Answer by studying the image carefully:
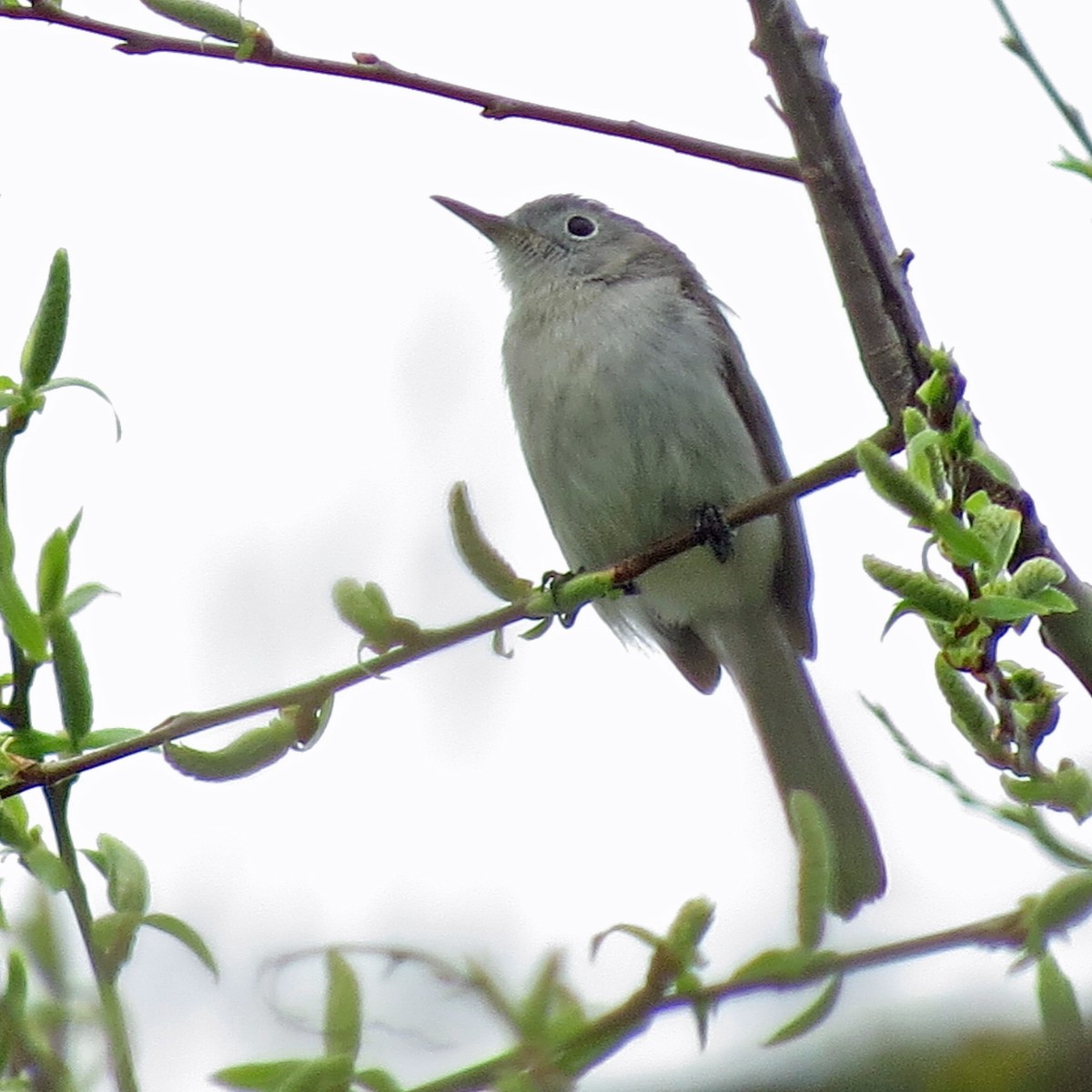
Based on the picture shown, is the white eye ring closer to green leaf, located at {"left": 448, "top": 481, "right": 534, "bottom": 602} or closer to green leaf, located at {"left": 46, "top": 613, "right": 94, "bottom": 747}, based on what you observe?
green leaf, located at {"left": 448, "top": 481, "right": 534, "bottom": 602}

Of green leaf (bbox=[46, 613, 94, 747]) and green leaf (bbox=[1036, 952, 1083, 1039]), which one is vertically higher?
green leaf (bbox=[46, 613, 94, 747])

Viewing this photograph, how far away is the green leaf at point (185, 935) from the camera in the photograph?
145 cm

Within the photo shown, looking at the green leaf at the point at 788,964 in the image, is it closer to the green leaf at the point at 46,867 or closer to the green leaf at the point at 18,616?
the green leaf at the point at 46,867

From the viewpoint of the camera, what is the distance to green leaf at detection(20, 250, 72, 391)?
1.63 metres

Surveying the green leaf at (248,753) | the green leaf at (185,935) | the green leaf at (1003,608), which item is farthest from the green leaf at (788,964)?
the green leaf at (248,753)

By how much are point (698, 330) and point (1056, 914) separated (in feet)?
15.1

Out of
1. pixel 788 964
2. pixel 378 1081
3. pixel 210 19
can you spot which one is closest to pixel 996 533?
pixel 788 964

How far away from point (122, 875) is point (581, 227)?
5.33 metres

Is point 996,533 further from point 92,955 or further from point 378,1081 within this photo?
point 92,955

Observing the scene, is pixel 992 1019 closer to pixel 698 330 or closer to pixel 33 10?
pixel 33 10

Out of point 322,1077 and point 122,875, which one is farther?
point 122,875

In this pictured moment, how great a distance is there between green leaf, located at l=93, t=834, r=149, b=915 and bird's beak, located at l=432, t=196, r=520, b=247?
202 inches

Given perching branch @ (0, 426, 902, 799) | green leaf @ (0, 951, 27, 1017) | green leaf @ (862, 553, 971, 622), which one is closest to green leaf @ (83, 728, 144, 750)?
perching branch @ (0, 426, 902, 799)

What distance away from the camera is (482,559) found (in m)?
2.05
